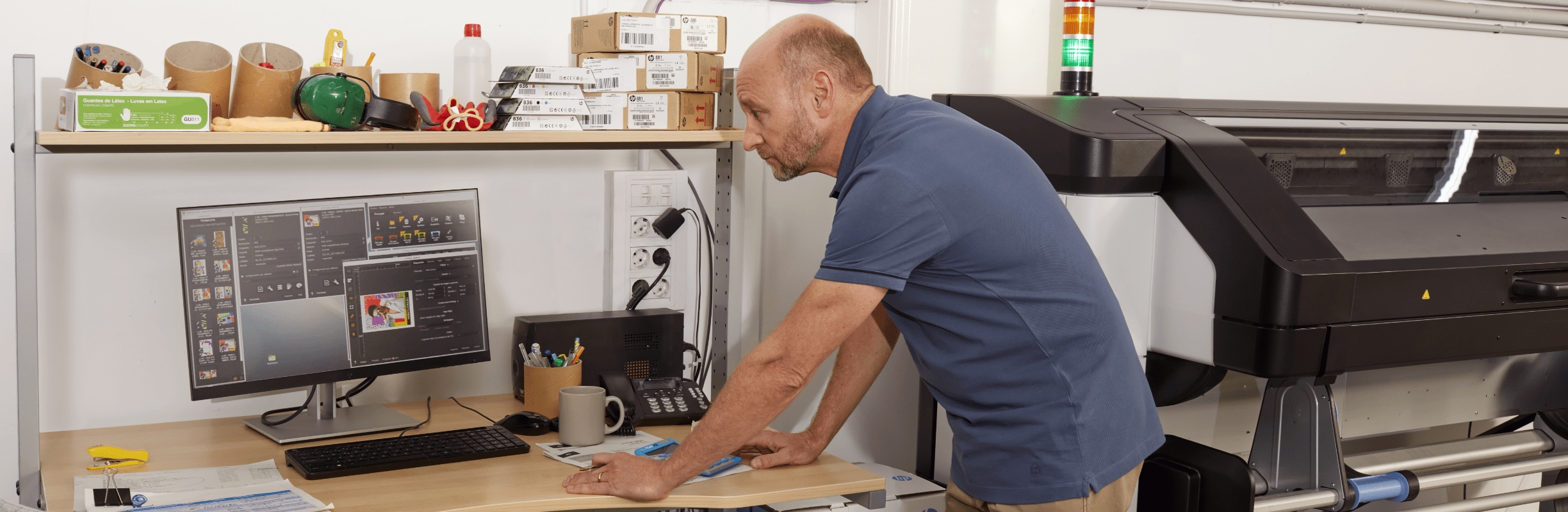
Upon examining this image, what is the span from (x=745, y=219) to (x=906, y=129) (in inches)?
36.7

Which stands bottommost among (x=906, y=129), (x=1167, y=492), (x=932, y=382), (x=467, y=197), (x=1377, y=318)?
(x=1167, y=492)

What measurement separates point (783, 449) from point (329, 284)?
77 centimetres

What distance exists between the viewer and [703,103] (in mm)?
2020

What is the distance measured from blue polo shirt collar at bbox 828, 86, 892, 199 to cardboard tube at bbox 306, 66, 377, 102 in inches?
30.4

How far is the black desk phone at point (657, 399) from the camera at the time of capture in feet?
6.29

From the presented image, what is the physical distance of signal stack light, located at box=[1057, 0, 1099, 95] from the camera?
2006 millimetres

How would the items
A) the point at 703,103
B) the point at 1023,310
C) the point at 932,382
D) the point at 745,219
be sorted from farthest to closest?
the point at 745,219, the point at 703,103, the point at 932,382, the point at 1023,310

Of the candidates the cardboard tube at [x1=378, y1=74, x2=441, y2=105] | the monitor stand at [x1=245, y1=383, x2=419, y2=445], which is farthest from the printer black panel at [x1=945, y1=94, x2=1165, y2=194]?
the monitor stand at [x1=245, y1=383, x2=419, y2=445]

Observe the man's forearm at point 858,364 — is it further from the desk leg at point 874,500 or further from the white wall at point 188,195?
the white wall at point 188,195

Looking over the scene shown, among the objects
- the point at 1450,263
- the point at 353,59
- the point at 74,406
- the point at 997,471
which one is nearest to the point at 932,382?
the point at 997,471

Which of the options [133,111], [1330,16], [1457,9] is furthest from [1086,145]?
[1457,9]

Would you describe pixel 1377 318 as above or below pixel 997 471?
above

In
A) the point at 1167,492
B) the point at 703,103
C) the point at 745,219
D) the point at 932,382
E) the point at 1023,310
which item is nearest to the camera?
the point at 1023,310

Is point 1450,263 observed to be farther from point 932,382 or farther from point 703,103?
point 703,103
